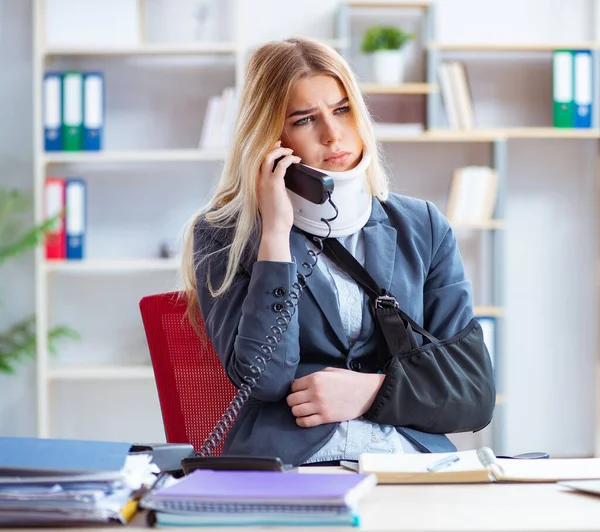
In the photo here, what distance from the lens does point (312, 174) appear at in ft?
5.59

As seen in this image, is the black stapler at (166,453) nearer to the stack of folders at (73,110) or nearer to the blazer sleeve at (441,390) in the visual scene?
the blazer sleeve at (441,390)

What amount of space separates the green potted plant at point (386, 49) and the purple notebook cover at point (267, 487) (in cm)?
303

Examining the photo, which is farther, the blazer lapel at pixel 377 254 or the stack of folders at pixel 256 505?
the blazer lapel at pixel 377 254

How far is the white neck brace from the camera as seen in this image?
1.73 meters

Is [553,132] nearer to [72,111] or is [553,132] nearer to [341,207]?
[72,111]

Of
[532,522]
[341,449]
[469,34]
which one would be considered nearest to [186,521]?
[532,522]

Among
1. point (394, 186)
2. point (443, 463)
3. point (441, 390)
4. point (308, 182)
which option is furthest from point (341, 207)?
point (394, 186)

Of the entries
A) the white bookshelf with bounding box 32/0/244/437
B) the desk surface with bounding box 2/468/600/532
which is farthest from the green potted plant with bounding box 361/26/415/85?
the desk surface with bounding box 2/468/600/532

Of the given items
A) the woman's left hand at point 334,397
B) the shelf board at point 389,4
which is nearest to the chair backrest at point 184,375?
the woman's left hand at point 334,397

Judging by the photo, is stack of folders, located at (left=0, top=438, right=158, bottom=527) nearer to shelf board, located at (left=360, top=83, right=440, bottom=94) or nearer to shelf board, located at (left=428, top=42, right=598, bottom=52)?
shelf board, located at (left=360, top=83, right=440, bottom=94)

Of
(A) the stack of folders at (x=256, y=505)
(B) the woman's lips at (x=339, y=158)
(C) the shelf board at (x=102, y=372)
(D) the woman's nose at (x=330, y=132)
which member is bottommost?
(C) the shelf board at (x=102, y=372)

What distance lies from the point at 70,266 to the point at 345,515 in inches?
119

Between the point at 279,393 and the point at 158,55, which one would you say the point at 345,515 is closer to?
the point at 279,393

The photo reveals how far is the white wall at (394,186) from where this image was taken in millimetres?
4078
